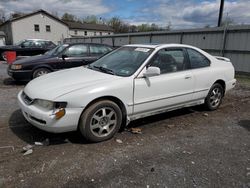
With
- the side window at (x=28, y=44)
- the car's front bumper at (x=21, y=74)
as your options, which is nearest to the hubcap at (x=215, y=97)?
the car's front bumper at (x=21, y=74)

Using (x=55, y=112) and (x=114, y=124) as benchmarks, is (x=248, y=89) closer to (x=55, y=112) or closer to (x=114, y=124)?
(x=114, y=124)

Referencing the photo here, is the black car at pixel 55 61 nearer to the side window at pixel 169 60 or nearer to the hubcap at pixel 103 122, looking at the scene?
the side window at pixel 169 60

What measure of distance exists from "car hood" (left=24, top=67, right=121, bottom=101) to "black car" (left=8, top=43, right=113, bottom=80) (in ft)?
13.6

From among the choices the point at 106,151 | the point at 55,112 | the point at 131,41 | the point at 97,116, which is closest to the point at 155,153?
the point at 106,151

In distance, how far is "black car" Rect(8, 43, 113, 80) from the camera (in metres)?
7.97

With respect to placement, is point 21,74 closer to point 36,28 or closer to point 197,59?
point 197,59

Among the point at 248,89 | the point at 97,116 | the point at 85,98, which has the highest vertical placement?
the point at 85,98

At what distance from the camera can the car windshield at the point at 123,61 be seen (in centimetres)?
417

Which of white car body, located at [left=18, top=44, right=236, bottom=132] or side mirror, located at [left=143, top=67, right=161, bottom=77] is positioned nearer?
white car body, located at [left=18, top=44, right=236, bottom=132]

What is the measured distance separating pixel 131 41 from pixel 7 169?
690 inches

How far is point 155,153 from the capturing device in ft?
11.4

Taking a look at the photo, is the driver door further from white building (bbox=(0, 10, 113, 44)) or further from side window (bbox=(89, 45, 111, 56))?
white building (bbox=(0, 10, 113, 44))

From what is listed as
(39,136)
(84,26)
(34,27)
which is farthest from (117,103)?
(84,26)

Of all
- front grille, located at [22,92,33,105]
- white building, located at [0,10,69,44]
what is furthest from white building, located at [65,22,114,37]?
front grille, located at [22,92,33,105]
